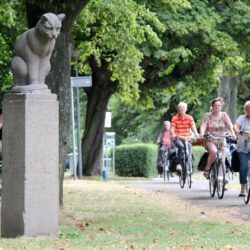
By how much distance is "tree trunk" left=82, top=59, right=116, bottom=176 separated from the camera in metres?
29.4

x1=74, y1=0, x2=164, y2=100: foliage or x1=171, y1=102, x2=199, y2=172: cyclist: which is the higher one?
x1=74, y1=0, x2=164, y2=100: foliage

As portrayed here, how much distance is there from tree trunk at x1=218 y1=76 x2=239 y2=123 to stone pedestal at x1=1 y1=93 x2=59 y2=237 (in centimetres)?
2844

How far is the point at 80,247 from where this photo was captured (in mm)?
9516

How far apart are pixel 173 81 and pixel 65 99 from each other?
52.7 ft

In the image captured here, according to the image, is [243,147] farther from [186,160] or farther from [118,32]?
[118,32]

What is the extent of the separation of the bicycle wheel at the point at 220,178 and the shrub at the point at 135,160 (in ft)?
47.0

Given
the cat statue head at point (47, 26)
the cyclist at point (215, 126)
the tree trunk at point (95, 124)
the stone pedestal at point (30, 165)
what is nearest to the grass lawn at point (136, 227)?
the stone pedestal at point (30, 165)

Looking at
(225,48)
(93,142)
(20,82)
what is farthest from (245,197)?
(93,142)

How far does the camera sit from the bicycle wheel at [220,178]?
700 inches

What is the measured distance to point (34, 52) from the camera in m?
10.9

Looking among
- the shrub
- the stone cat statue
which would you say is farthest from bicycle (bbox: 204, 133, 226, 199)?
the shrub

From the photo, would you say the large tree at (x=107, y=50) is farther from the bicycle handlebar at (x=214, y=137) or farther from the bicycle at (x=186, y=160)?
the bicycle handlebar at (x=214, y=137)

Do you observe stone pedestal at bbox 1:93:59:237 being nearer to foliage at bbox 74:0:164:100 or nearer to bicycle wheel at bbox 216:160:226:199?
bicycle wheel at bbox 216:160:226:199

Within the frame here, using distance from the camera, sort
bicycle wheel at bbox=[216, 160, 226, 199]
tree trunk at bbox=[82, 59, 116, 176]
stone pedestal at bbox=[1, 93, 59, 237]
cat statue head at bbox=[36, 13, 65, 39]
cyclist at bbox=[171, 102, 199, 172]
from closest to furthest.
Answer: stone pedestal at bbox=[1, 93, 59, 237] → cat statue head at bbox=[36, 13, 65, 39] → bicycle wheel at bbox=[216, 160, 226, 199] → cyclist at bbox=[171, 102, 199, 172] → tree trunk at bbox=[82, 59, 116, 176]
